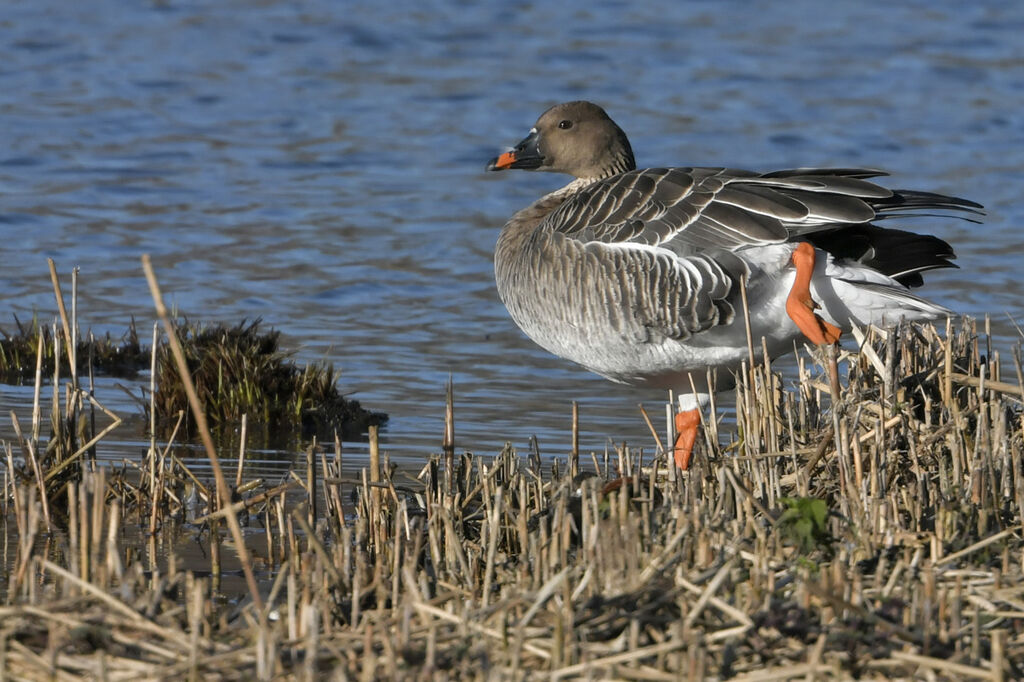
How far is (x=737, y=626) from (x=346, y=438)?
469 cm

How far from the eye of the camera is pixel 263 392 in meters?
8.97

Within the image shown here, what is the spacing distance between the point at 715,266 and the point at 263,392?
3.10m

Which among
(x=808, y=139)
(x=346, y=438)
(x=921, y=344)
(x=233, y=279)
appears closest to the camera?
(x=921, y=344)

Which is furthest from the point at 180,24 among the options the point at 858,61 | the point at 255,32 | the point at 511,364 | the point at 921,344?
the point at 921,344

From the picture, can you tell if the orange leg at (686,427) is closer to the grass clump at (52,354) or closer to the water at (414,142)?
the water at (414,142)

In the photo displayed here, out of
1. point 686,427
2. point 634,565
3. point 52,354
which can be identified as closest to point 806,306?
point 686,427

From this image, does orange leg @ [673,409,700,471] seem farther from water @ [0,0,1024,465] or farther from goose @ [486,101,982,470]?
water @ [0,0,1024,465]

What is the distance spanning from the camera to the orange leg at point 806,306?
22.1 ft

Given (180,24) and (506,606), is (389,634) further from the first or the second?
(180,24)

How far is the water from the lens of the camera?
38.3 ft

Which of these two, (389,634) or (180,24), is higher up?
(180,24)

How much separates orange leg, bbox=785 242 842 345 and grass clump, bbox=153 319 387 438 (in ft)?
9.79

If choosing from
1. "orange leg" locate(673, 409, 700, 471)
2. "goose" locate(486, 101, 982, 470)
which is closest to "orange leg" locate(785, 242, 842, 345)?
"goose" locate(486, 101, 982, 470)

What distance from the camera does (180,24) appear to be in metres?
26.2
